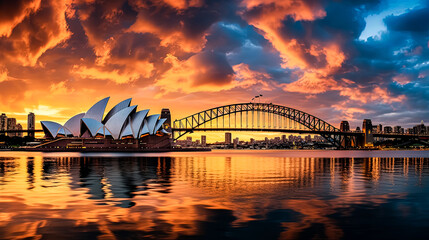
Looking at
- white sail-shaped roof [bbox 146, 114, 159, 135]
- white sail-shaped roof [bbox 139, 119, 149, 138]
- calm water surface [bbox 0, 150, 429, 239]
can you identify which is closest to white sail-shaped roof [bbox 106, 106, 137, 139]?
white sail-shaped roof [bbox 139, 119, 149, 138]

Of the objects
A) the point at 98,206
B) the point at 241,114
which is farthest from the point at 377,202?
the point at 241,114

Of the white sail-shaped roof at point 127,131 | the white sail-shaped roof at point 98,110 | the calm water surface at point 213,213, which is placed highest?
the white sail-shaped roof at point 98,110

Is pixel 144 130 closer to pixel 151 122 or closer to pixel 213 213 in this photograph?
pixel 151 122

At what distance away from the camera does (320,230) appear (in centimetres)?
1062

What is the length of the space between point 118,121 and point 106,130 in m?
8.49

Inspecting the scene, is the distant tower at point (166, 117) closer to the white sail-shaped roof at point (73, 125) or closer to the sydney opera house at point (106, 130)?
the sydney opera house at point (106, 130)

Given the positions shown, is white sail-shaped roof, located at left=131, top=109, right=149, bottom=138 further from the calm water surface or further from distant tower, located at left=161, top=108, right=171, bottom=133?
the calm water surface

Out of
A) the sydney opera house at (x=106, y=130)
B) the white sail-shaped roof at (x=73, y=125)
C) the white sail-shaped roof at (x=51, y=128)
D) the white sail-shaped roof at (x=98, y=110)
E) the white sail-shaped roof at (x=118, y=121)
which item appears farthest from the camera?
the white sail-shaped roof at (x=51, y=128)

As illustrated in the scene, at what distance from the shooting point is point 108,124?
12069cm

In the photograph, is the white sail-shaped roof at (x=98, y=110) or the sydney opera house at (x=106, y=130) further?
the sydney opera house at (x=106, y=130)

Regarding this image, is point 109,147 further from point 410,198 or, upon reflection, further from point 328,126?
point 410,198

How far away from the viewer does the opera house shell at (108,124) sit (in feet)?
385

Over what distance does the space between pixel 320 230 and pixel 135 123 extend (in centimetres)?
11274

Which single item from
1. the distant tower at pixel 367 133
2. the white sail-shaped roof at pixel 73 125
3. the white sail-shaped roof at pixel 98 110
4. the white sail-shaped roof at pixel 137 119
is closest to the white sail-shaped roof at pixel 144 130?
the white sail-shaped roof at pixel 137 119
